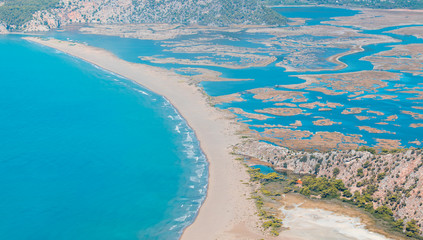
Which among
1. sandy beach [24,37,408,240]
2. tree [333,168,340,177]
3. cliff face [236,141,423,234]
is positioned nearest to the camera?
sandy beach [24,37,408,240]

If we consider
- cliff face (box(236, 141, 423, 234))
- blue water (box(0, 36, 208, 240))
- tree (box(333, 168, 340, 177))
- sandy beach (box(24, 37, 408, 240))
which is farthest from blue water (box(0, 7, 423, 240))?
tree (box(333, 168, 340, 177))

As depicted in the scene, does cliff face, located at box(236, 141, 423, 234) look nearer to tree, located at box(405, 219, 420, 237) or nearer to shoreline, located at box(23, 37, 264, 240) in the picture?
tree, located at box(405, 219, 420, 237)

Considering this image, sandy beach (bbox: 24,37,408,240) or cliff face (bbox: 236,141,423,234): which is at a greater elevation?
cliff face (bbox: 236,141,423,234)

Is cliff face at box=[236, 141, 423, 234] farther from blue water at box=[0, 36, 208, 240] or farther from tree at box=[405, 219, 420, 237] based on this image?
blue water at box=[0, 36, 208, 240]

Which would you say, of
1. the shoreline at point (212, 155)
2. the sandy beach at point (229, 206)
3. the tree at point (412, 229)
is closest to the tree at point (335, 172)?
the sandy beach at point (229, 206)

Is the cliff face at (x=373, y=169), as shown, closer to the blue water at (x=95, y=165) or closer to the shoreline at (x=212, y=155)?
the shoreline at (x=212, y=155)

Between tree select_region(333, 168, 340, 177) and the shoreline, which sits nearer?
the shoreline

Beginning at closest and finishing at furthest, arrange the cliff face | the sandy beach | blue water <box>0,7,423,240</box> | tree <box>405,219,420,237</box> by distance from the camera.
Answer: tree <box>405,219,420,237</box>, the sandy beach, the cliff face, blue water <box>0,7,423,240</box>

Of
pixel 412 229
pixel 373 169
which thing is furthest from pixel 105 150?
pixel 412 229
